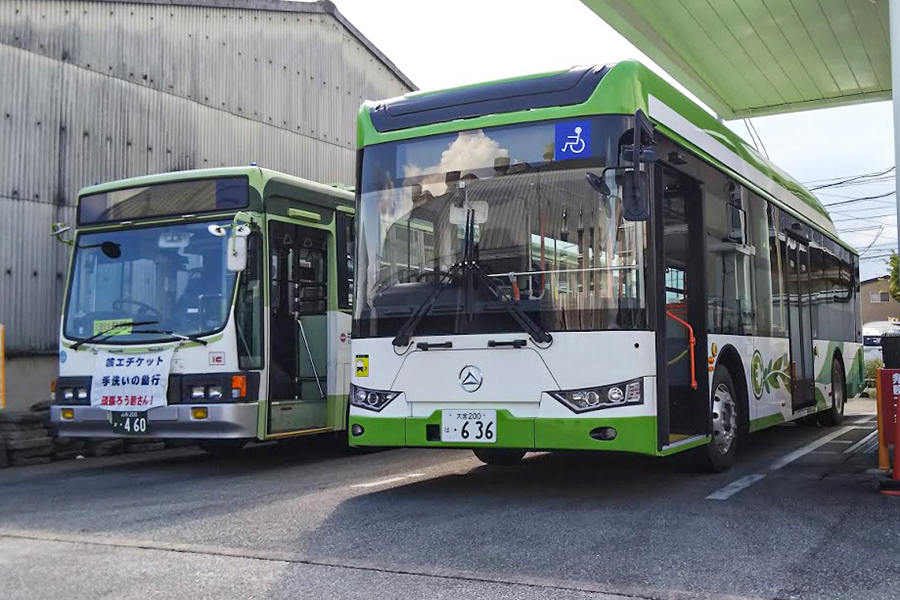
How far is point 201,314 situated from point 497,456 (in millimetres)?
3275

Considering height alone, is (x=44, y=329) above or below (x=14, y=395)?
above

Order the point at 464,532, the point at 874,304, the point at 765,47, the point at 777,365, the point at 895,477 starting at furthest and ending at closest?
the point at 874,304 < the point at 765,47 < the point at 777,365 < the point at 895,477 < the point at 464,532

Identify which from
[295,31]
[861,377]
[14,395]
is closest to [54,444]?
[14,395]

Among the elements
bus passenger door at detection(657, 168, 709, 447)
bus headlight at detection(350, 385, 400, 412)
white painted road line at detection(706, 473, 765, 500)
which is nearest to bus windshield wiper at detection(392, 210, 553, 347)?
bus headlight at detection(350, 385, 400, 412)

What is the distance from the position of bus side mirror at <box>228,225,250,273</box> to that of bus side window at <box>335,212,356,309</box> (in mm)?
1797

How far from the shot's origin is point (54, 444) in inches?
461

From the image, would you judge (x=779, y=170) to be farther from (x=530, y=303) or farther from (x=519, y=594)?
(x=519, y=594)

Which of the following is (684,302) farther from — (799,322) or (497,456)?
(799,322)

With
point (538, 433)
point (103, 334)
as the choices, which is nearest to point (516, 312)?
point (538, 433)

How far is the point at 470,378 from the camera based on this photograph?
23.5ft

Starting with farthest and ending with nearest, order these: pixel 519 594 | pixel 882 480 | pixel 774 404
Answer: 1. pixel 774 404
2. pixel 882 480
3. pixel 519 594

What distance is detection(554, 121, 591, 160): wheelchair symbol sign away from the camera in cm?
703

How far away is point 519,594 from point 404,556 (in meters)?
1.06

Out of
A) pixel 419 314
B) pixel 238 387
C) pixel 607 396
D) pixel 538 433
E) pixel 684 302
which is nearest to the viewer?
pixel 607 396
